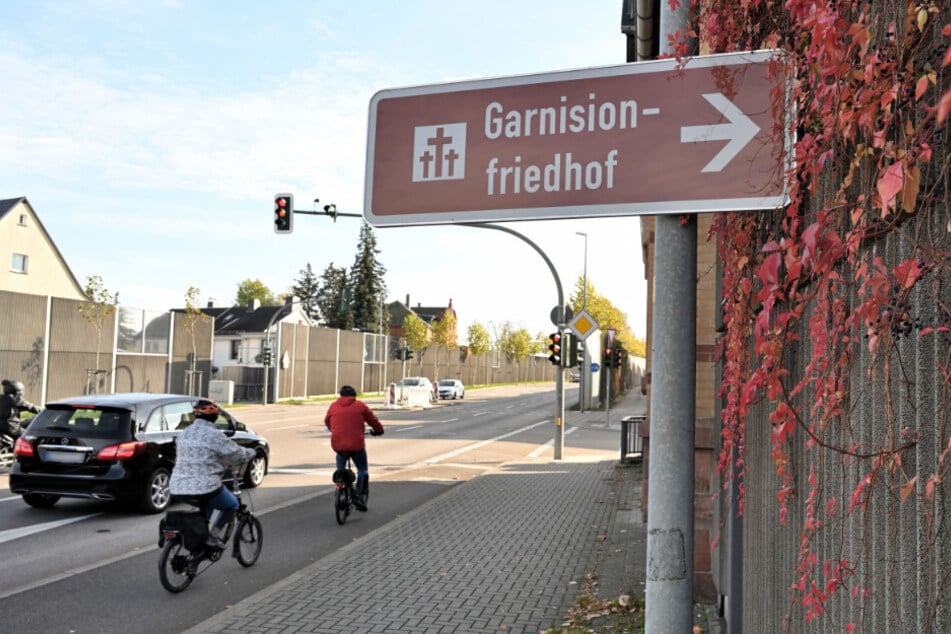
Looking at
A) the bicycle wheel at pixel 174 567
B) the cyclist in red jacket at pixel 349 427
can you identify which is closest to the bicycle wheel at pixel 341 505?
the cyclist in red jacket at pixel 349 427

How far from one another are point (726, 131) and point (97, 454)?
35.0 ft

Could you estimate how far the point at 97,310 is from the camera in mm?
32188

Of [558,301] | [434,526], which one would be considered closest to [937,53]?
[434,526]

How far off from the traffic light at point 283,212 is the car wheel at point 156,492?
10860mm

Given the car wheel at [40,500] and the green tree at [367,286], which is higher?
the green tree at [367,286]

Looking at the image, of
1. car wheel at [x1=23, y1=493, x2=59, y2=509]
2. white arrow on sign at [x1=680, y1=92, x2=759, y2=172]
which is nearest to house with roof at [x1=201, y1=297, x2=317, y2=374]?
car wheel at [x1=23, y1=493, x2=59, y2=509]

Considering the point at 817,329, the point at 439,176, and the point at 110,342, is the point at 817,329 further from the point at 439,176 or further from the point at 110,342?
the point at 110,342

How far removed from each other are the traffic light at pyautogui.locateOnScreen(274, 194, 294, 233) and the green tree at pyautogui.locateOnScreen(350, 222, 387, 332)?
66043 mm

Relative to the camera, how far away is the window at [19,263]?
1676 inches

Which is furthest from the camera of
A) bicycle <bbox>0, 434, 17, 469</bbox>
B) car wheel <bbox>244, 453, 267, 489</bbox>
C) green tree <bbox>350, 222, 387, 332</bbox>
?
green tree <bbox>350, 222, 387, 332</bbox>

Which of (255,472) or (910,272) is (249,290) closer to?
(255,472)

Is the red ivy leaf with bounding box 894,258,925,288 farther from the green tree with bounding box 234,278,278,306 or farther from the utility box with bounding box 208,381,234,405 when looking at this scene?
the green tree with bounding box 234,278,278,306

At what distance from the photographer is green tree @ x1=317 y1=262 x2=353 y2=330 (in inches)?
3497

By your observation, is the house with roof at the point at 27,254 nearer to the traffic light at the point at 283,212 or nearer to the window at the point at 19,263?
the window at the point at 19,263
